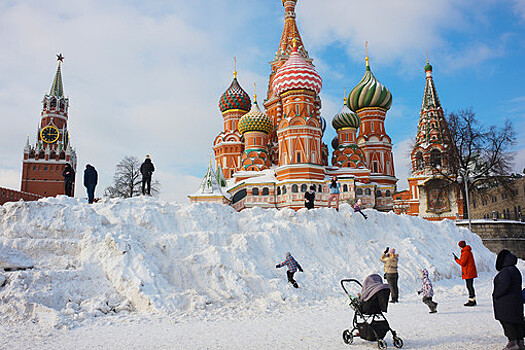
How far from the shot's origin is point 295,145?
107 ft

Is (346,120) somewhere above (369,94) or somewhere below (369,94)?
below

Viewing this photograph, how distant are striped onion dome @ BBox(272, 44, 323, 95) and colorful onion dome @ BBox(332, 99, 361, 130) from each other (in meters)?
4.81

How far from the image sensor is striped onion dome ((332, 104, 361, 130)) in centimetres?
3841

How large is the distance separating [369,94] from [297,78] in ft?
Result: 29.4

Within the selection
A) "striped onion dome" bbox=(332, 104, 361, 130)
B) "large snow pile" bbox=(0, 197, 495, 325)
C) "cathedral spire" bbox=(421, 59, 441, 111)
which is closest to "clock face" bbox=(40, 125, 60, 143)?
"striped onion dome" bbox=(332, 104, 361, 130)

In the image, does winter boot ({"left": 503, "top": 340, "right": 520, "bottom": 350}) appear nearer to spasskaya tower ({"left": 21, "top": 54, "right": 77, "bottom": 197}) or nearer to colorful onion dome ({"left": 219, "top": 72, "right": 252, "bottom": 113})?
colorful onion dome ({"left": 219, "top": 72, "right": 252, "bottom": 113})

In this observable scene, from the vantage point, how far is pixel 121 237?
386 inches

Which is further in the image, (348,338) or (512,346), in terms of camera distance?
(348,338)

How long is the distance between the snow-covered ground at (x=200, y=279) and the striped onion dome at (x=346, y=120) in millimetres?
24770

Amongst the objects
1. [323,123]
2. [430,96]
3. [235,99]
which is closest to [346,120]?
[323,123]

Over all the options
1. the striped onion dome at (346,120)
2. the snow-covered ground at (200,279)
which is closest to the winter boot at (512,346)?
the snow-covered ground at (200,279)

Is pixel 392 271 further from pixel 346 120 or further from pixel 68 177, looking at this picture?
pixel 346 120

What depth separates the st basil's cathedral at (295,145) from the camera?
31.3m

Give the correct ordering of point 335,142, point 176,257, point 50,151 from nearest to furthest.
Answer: point 176,257 → point 335,142 → point 50,151
